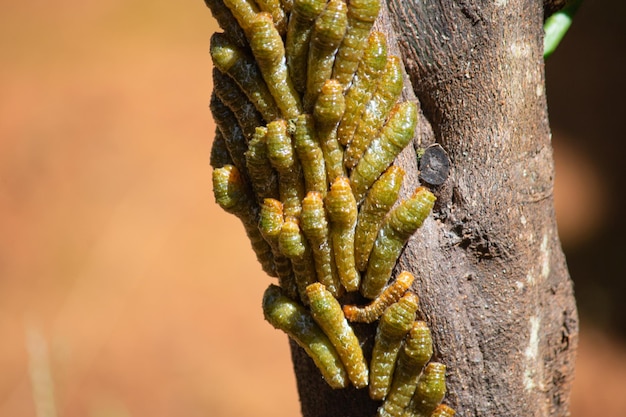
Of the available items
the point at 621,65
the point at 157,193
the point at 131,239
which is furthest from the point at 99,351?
the point at 621,65

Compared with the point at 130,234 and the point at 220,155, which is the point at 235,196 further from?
the point at 130,234

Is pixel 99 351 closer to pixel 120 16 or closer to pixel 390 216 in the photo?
pixel 120 16

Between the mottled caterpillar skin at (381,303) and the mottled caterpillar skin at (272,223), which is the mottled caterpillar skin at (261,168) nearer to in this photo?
the mottled caterpillar skin at (272,223)

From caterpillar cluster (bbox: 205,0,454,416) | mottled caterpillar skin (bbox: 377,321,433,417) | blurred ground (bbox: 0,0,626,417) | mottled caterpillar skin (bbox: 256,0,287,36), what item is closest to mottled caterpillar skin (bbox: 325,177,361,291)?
caterpillar cluster (bbox: 205,0,454,416)

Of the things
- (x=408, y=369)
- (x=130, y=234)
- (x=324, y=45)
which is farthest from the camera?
(x=130, y=234)

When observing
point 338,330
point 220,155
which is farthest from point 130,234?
point 338,330

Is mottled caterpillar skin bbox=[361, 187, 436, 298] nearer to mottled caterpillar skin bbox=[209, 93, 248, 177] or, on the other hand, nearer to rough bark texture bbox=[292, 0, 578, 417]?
rough bark texture bbox=[292, 0, 578, 417]

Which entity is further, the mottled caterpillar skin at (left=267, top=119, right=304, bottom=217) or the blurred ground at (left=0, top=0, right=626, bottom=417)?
the blurred ground at (left=0, top=0, right=626, bottom=417)
